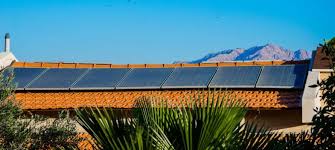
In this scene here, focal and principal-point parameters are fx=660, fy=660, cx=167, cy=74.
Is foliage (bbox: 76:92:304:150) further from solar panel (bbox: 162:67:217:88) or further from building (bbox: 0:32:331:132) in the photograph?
solar panel (bbox: 162:67:217:88)

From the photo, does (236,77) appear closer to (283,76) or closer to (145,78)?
(283,76)

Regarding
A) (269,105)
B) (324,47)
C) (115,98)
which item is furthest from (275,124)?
(324,47)

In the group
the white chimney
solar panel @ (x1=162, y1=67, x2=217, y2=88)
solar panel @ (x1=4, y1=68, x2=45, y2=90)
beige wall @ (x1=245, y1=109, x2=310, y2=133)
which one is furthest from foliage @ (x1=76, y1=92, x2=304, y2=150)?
the white chimney

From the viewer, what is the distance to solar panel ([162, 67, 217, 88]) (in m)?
21.3

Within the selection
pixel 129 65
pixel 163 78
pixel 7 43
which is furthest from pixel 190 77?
pixel 7 43

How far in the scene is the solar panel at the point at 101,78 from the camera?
2205 cm

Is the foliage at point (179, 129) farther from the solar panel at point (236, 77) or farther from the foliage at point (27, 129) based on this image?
the solar panel at point (236, 77)

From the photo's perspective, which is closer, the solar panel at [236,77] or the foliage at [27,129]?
the foliage at [27,129]

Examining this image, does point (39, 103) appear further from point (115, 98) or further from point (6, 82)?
point (6, 82)

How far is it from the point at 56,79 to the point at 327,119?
16321 mm

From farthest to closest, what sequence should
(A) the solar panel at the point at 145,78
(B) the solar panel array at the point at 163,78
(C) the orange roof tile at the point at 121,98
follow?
(A) the solar panel at the point at 145,78
(B) the solar panel array at the point at 163,78
(C) the orange roof tile at the point at 121,98

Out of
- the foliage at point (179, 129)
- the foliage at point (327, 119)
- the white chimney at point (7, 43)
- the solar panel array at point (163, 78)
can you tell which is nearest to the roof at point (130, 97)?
the solar panel array at point (163, 78)

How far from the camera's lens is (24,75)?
23781mm

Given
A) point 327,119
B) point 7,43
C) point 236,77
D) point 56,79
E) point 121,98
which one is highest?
point 7,43
